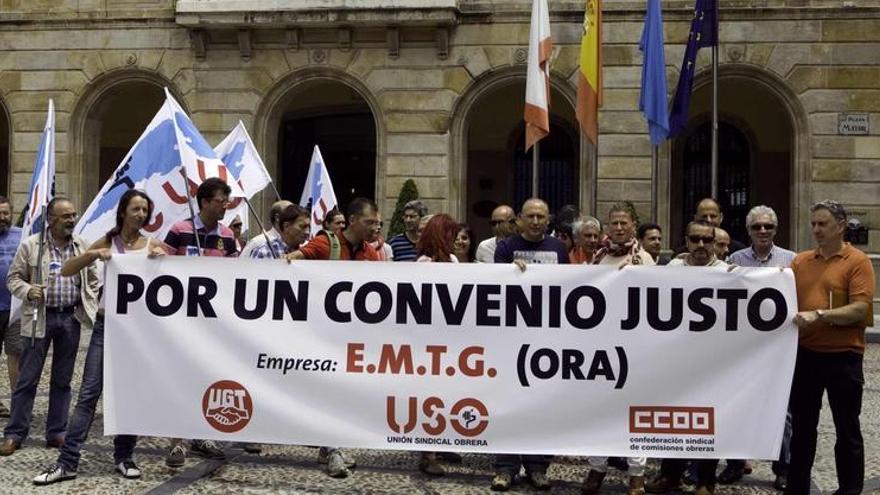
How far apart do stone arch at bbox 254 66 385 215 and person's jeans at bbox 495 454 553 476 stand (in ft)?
42.8

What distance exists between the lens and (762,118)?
22.8 metres

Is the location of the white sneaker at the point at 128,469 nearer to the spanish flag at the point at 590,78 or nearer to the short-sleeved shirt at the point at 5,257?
the short-sleeved shirt at the point at 5,257

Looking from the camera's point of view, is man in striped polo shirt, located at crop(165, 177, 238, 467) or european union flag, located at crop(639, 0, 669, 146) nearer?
man in striped polo shirt, located at crop(165, 177, 238, 467)

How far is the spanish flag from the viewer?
13.5 metres

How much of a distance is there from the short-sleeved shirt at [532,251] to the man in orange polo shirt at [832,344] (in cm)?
164

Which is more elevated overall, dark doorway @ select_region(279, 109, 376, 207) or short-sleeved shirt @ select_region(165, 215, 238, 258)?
dark doorway @ select_region(279, 109, 376, 207)

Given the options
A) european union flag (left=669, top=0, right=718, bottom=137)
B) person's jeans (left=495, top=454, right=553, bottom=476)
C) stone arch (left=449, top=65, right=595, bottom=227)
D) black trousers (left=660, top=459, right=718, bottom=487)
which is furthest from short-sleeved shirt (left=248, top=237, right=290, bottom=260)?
stone arch (left=449, top=65, right=595, bottom=227)

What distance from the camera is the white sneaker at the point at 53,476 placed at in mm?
6512

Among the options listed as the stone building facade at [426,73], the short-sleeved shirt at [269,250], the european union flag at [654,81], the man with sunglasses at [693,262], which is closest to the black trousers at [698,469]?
the man with sunglasses at [693,262]

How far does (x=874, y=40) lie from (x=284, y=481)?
52.1ft

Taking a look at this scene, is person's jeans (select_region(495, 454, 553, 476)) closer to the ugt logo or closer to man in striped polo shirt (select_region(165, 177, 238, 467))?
the ugt logo

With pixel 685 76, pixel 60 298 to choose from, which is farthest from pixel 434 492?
pixel 685 76

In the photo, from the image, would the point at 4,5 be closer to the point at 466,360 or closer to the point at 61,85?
the point at 61,85

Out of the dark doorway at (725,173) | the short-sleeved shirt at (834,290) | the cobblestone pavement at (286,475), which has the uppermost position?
the dark doorway at (725,173)
